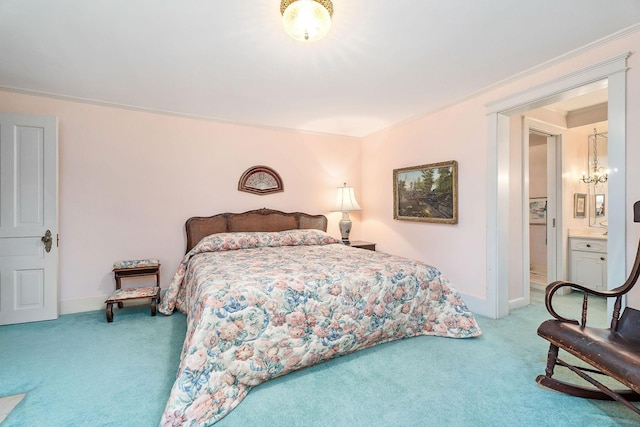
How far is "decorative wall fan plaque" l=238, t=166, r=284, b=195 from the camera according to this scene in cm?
409

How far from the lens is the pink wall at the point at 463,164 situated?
205 centimetres

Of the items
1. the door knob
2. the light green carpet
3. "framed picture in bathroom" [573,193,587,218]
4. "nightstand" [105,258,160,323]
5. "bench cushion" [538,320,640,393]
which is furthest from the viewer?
"framed picture in bathroom" [573,193,587,218]

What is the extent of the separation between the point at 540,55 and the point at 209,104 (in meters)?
→ 3.26

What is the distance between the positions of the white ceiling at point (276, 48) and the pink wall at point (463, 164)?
151 millimetres

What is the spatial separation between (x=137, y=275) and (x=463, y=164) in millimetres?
3967

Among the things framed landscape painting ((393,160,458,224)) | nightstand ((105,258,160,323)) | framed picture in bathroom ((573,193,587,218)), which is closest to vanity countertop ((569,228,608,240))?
framed picture in bathroom ((573,193,587,218))

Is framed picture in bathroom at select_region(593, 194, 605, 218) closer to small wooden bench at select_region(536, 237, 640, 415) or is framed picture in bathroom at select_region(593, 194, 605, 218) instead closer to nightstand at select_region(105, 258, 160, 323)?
small wooden bench at select_region(536, 237, 640, 415)

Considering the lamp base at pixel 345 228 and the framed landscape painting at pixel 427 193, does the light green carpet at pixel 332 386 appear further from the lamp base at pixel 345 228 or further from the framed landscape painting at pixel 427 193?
the lamp base at pixel 345 228

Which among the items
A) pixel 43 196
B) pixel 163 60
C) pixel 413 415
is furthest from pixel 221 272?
pixel 43 196

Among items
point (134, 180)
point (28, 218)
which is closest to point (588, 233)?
point (134, 180)

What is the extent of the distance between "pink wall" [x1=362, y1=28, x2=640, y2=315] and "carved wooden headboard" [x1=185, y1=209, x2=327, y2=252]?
116 cm

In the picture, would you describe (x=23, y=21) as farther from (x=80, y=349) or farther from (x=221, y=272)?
(x=80, y=349)

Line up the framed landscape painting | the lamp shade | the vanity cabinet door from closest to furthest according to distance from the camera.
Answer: the framed landscape painting
the vanity cabinet door
the lamp shade

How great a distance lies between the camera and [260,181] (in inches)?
165
